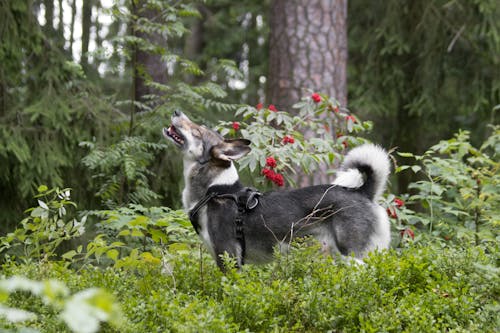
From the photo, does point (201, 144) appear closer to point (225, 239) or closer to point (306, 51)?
point (225, 239)

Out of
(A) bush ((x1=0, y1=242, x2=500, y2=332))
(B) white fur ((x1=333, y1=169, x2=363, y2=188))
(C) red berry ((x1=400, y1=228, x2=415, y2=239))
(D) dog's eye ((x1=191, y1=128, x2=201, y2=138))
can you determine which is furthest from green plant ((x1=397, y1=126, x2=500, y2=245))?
(D) dog's eye ((x1=191, y1=128, x2=201, y2=138))

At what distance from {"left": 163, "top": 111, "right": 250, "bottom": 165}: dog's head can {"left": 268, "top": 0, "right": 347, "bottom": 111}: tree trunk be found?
301 cm

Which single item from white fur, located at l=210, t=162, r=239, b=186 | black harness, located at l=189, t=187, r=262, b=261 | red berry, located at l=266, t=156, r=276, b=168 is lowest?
black harness, located at l=189, t=187, r=262, b=261

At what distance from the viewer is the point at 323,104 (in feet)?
23.1

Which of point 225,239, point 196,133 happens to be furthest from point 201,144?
point 225,239

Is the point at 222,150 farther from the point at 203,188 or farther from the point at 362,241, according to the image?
the point at 362,241

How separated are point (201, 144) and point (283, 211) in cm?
108

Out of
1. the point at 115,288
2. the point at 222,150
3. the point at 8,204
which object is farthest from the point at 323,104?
the point at 8,204

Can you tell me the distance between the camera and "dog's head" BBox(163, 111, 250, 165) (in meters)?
5.41

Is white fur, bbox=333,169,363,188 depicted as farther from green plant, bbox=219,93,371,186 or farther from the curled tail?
green plant, bbox=219,93,371,186

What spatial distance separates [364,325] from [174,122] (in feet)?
9.94

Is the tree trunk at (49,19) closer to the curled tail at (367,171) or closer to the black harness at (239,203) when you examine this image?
the black harness at (239,203)

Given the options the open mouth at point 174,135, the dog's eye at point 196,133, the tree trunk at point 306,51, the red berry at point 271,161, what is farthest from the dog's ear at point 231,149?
the tree trunk at point 306,51

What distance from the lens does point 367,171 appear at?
5.37m
